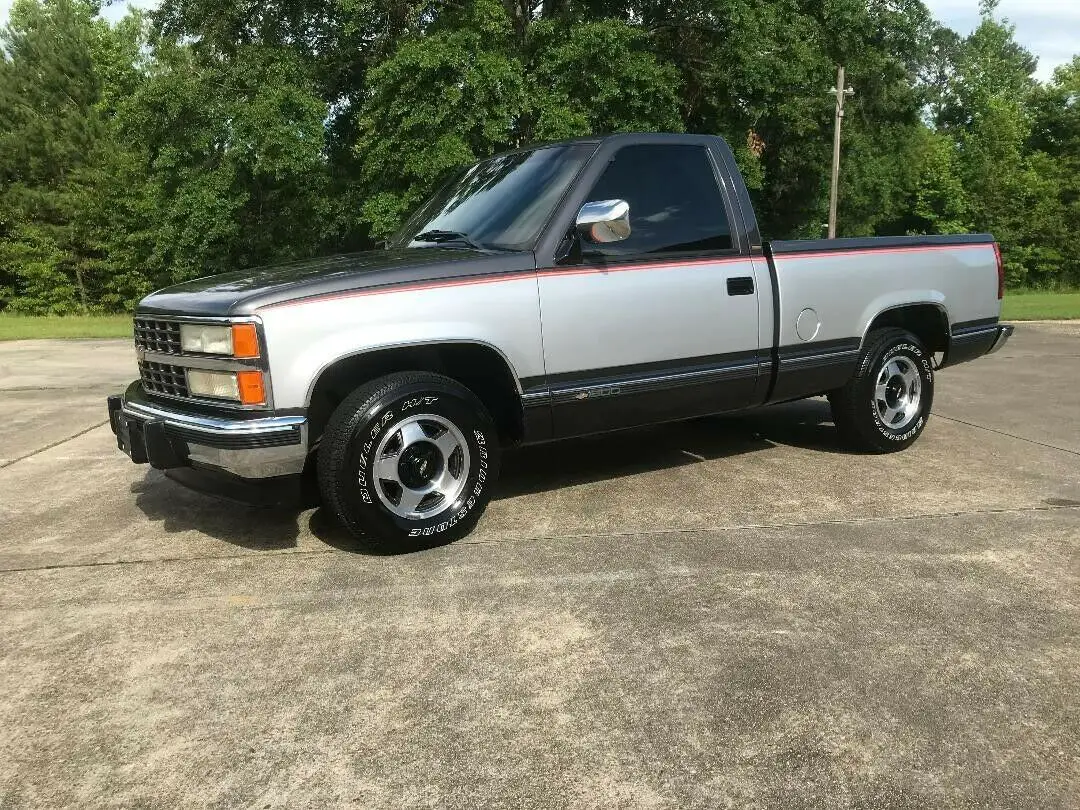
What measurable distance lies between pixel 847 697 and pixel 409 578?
192 centimetres

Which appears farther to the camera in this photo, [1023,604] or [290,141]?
[290,141]

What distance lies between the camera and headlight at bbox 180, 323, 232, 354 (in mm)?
3941

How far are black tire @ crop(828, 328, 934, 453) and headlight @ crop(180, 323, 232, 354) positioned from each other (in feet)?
12.8

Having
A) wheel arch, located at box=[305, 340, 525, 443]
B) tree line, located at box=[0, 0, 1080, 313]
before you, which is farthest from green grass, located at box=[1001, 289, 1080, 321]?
wheel arch, located at box=[305, 340, 525, 443]

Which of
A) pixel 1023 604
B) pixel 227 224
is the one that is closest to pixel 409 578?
pixel 1023 604

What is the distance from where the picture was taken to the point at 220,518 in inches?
199

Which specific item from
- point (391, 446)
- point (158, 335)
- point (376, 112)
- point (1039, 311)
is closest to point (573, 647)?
point (391, 446)

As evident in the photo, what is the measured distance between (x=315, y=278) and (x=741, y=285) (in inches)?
94.5

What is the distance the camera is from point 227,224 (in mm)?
22641

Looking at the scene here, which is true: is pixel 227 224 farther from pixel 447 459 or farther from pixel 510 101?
pixel 447 459

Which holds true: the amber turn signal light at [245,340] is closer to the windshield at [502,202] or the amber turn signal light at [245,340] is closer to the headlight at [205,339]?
the headlight at [205,339]

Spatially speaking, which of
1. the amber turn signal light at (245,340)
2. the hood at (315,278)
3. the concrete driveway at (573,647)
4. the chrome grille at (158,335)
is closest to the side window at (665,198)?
the hood at (315,278)

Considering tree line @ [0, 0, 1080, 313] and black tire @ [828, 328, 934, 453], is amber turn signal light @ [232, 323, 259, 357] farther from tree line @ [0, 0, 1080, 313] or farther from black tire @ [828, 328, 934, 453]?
tree line @ [0, 0, 1080, 313]

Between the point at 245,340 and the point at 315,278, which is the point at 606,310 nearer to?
the point at 315,278
